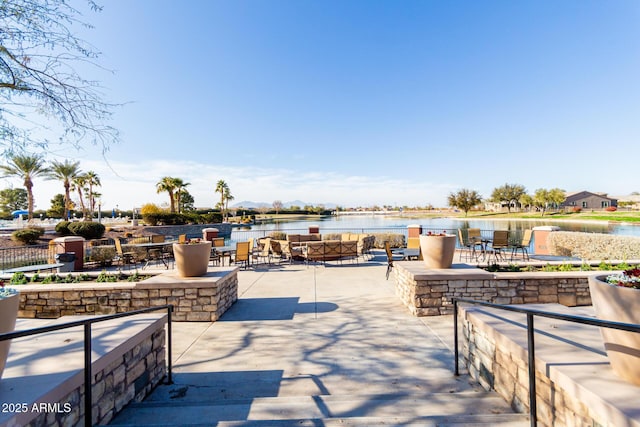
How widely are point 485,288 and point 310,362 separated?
11.5 ft

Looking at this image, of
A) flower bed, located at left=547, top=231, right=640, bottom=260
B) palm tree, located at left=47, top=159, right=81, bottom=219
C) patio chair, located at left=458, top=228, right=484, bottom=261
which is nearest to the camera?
flower bed, located at left=547, top=231, right=640, bottom=260

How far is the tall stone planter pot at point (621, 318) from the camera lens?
1616 millimetres

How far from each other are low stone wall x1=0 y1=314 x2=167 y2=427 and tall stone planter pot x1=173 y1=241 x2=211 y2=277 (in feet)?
7.12

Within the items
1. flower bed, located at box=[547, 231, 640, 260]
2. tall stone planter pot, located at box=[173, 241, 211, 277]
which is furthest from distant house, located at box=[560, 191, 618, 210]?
tall stone planter pot, located at box=[173, 241, 211, 277]

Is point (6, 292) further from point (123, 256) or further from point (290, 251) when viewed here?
point (123, 256)

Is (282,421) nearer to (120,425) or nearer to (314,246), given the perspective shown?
(120,425)

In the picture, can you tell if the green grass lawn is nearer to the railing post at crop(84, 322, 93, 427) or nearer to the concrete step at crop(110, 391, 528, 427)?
the concrete step at crop(110, 391, 528, 427)

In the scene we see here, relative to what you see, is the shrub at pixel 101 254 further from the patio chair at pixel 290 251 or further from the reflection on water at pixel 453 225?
the reflection on water at pixel 453 225

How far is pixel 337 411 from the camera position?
237cm

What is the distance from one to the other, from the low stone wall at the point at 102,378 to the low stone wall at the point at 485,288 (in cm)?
388

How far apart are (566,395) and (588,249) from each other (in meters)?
11.5

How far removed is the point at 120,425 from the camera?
2.17 metres

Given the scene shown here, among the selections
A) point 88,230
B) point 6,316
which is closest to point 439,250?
point 6,316

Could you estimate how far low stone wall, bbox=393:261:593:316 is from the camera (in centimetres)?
509
